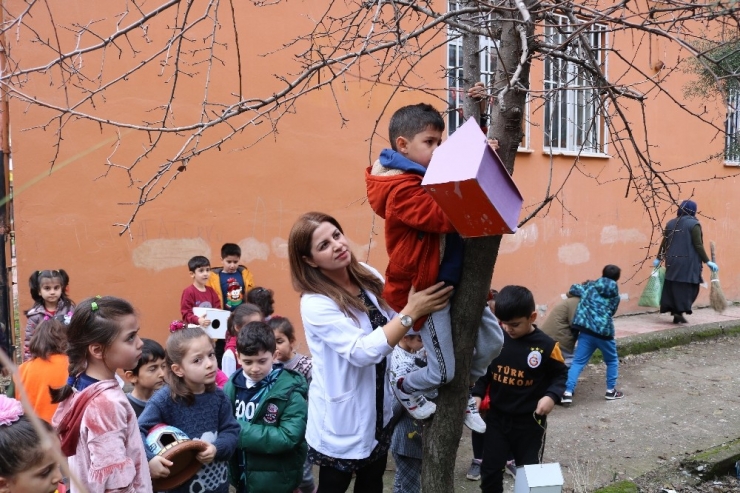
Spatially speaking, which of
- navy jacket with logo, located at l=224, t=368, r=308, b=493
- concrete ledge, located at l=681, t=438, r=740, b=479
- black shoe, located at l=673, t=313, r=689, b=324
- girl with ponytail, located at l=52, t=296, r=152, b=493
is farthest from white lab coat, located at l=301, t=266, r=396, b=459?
black shoe, located at l=673, t=313, r=689, b=324

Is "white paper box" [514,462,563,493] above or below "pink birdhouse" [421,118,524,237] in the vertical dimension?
below

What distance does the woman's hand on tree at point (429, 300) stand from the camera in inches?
83.4

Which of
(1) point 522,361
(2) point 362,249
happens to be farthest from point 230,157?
(1) point 522,361

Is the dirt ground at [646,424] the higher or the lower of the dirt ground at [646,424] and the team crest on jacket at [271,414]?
the lower

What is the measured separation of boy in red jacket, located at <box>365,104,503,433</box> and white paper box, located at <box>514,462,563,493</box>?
23.1 inches

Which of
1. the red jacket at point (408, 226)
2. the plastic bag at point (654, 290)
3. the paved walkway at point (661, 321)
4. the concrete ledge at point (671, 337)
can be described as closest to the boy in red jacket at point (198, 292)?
the red jacket at point (408, 226)

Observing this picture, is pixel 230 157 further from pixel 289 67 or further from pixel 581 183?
pixel 581 183

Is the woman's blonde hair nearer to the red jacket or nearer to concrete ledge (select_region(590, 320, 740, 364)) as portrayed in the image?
the red jacket

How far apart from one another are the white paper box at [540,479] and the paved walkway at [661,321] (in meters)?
6.56

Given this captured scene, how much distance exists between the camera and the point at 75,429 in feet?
7.77

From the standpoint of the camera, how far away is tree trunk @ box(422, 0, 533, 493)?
2.04 metres

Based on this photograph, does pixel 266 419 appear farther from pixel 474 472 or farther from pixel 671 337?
pixel 671 337

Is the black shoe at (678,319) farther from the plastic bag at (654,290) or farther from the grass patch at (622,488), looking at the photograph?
the grass patch at (622,488)

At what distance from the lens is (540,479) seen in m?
2.67
